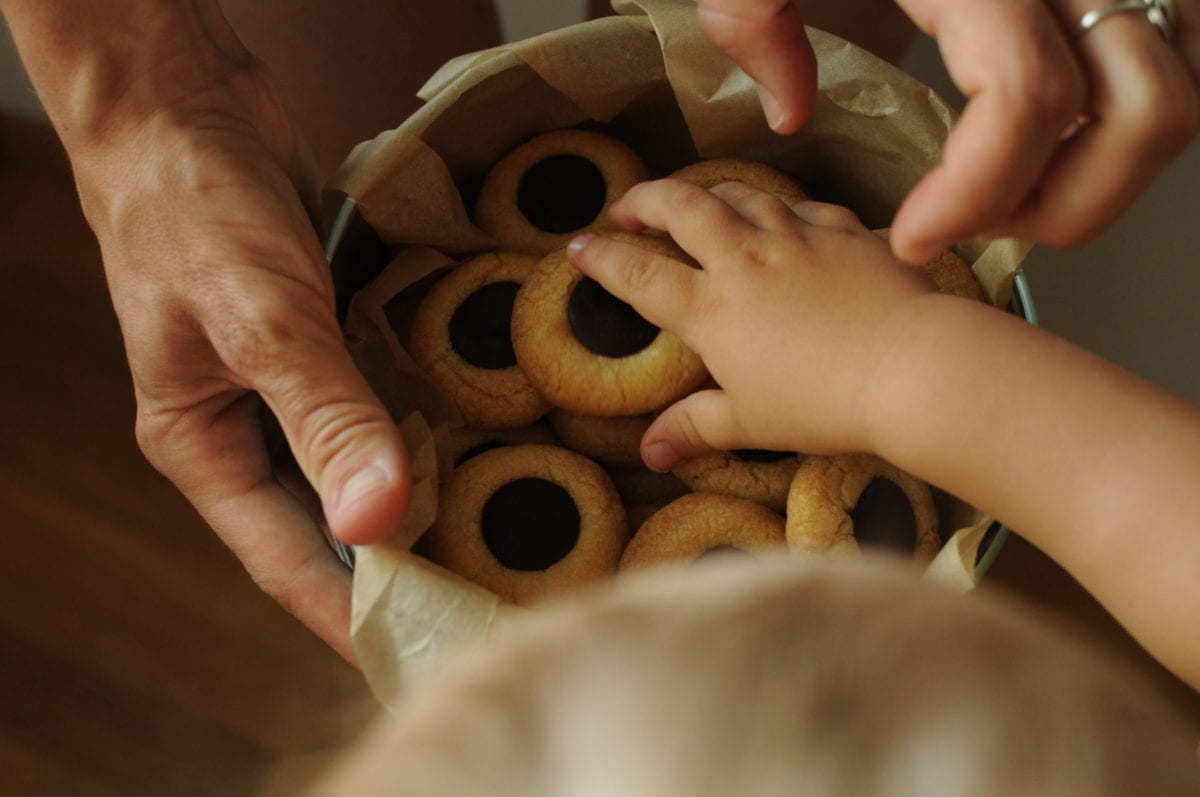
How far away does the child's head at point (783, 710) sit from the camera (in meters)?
0.24

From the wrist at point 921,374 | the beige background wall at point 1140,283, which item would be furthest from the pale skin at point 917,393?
the beige background wall at point 1140,283

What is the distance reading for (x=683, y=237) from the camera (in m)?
0.54

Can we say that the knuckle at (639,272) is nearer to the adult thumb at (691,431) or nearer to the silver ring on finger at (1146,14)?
the adult thumb at (691,431)

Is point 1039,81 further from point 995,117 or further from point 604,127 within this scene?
point 604,127

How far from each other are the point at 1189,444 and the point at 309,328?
371mm

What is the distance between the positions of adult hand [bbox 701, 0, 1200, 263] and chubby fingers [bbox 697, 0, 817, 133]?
8 centimetres

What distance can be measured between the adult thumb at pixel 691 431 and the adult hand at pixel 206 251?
0.53 ft

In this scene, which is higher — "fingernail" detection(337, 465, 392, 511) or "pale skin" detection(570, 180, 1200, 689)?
"pale skin" detection(570, 180, 1200, 689)

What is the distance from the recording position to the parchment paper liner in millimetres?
556

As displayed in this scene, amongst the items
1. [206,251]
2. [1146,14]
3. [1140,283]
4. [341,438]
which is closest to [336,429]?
[341,438]

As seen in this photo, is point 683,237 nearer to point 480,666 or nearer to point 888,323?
point 888,323

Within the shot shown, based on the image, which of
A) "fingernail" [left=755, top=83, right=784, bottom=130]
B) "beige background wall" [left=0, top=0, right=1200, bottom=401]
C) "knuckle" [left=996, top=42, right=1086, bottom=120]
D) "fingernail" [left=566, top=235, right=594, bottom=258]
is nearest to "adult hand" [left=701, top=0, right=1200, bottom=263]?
"knuckle" [left=996, top=42, right=1086, bottom=120]

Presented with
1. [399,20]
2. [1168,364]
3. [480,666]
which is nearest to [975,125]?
[480,666]

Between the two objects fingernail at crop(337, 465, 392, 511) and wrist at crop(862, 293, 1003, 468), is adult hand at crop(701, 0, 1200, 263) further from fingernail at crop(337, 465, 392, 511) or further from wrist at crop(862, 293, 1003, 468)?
fingernail at crop(337, 465, 392, 511)
